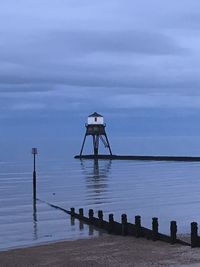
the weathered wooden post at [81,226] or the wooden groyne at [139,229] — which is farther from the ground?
the wooden groyne at [139,229]

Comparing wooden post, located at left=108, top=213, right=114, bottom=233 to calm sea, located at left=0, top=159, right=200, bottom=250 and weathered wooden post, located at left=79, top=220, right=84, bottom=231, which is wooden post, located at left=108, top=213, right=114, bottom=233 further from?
weathered wooden post, located at left=79, top=220, right=84, bottom=231

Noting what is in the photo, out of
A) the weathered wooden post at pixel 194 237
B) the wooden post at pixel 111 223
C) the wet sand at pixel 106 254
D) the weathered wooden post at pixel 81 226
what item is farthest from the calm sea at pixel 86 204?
the weathered wooden post at pixel 194 237

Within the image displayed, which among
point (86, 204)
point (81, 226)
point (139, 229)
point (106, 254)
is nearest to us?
point (106, 254)

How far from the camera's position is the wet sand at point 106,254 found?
19.1 m

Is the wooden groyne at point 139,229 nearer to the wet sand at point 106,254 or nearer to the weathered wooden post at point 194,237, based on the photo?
the weathered wooden post at point 194,237

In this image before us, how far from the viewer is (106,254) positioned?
21.3m

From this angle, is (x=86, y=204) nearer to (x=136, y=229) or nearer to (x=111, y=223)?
(x=111, y=223)

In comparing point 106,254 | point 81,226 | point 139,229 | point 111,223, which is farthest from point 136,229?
point 81,226

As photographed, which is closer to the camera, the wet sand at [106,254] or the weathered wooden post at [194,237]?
the wet sand at [106,254]

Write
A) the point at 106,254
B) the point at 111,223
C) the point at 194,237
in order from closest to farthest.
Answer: the point at 194,237 → the point at 106,254 → the point at 111,223

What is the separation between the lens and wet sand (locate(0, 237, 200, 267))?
1911 centimetres

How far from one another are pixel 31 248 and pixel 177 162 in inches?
3260

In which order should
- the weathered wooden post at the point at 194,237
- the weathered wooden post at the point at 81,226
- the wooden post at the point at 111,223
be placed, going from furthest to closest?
the weathered wooden post at the point at 81,226
the wooden post at the point at 111,223
the weathered wooden post at the point at 194,237

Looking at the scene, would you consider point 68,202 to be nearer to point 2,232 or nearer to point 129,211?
point 129,211
